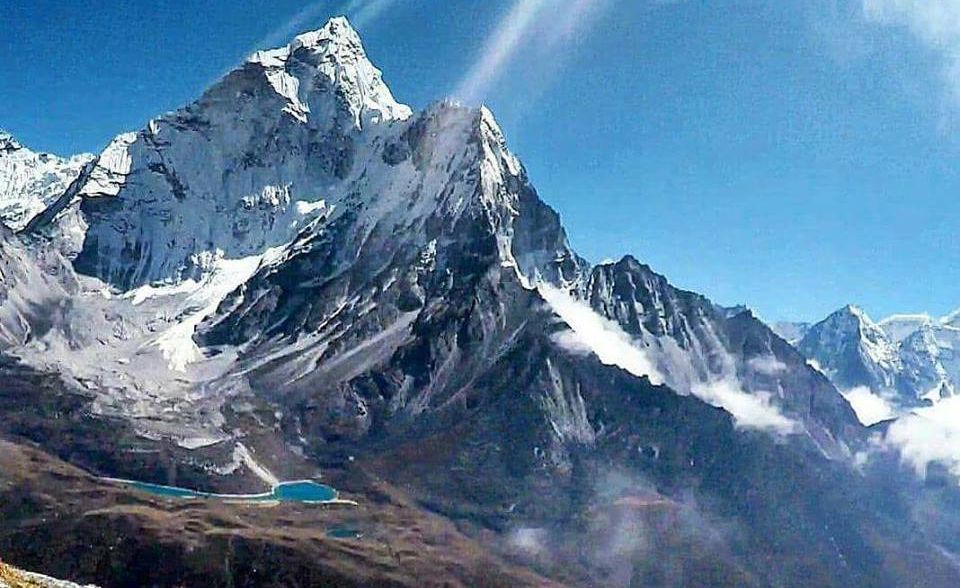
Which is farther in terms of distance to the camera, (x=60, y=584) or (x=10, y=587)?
(x=60, y=584)
